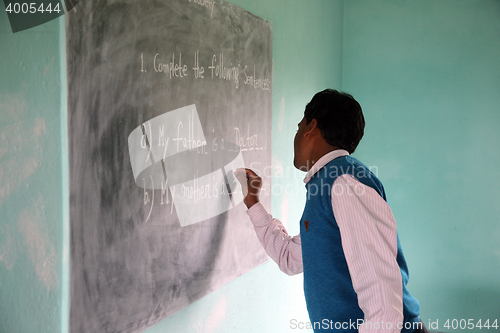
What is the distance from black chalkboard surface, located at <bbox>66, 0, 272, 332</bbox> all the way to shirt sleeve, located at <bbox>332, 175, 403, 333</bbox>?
539 millimetres

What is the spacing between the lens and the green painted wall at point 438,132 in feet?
9.41

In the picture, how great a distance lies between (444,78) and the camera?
2955mm

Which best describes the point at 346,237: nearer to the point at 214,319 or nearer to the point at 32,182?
the point at 214,319

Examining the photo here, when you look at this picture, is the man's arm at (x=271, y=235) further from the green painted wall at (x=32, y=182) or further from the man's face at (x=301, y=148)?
the green painted wall at (x=32, y=182)

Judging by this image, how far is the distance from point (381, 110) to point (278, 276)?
1.78 metres

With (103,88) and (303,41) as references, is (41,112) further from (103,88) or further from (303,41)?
(303,41)

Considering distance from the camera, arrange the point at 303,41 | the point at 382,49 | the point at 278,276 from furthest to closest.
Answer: the point at 382,49
the point at 303,41
the point at 278,276

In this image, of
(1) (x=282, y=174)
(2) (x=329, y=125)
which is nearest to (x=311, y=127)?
(2) (x=329, y=125)

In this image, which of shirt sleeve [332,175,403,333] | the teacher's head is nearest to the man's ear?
the teacher's head

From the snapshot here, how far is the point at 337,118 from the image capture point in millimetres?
1321

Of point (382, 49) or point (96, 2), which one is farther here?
point (382, 49)

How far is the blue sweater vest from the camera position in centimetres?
122

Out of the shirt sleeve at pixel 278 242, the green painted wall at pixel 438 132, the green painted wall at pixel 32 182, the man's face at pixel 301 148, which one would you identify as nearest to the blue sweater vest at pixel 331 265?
the man's face at pixel 301 148

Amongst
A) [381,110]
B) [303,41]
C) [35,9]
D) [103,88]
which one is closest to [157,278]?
[103,88]
